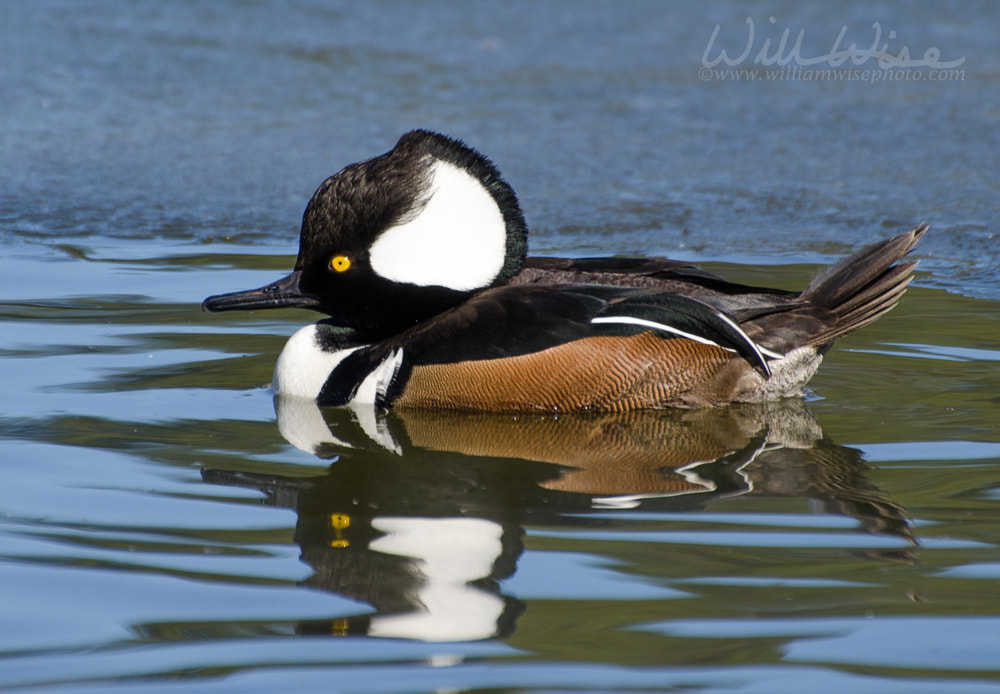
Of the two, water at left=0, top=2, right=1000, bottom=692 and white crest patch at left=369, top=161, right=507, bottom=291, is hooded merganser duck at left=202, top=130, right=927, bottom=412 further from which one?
water at left=0, top=2, right=1000, bottom=692

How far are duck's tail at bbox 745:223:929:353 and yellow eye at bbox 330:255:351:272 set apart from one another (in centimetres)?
158

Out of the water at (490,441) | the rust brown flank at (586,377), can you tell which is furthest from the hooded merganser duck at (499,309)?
the water at (490,441)

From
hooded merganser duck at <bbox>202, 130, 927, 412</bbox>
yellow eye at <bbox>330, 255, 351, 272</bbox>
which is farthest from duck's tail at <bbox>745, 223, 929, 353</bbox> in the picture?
yellow eye at <bbox>330, 255, 351, 272</bbox>

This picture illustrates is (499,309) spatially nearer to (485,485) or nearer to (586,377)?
(586,377)

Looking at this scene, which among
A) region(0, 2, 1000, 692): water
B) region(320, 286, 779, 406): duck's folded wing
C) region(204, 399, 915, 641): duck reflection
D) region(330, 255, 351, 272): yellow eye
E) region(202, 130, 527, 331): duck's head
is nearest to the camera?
region(0, 2, 1000, 692): water

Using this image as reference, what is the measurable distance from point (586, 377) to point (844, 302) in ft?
3.54

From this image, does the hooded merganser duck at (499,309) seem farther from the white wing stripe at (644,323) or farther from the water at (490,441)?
the water at (490,441)

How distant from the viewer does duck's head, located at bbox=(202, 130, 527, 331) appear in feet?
16.9

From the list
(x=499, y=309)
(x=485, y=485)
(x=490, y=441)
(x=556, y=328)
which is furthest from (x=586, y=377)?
(x=485, y=485)

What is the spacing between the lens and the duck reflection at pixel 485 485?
3293mm

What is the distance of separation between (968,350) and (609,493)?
239 centimetres

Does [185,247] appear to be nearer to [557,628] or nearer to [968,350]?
[968,350]

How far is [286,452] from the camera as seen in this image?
4594 mm

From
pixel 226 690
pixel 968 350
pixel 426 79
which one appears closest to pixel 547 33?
pixel 426 79
